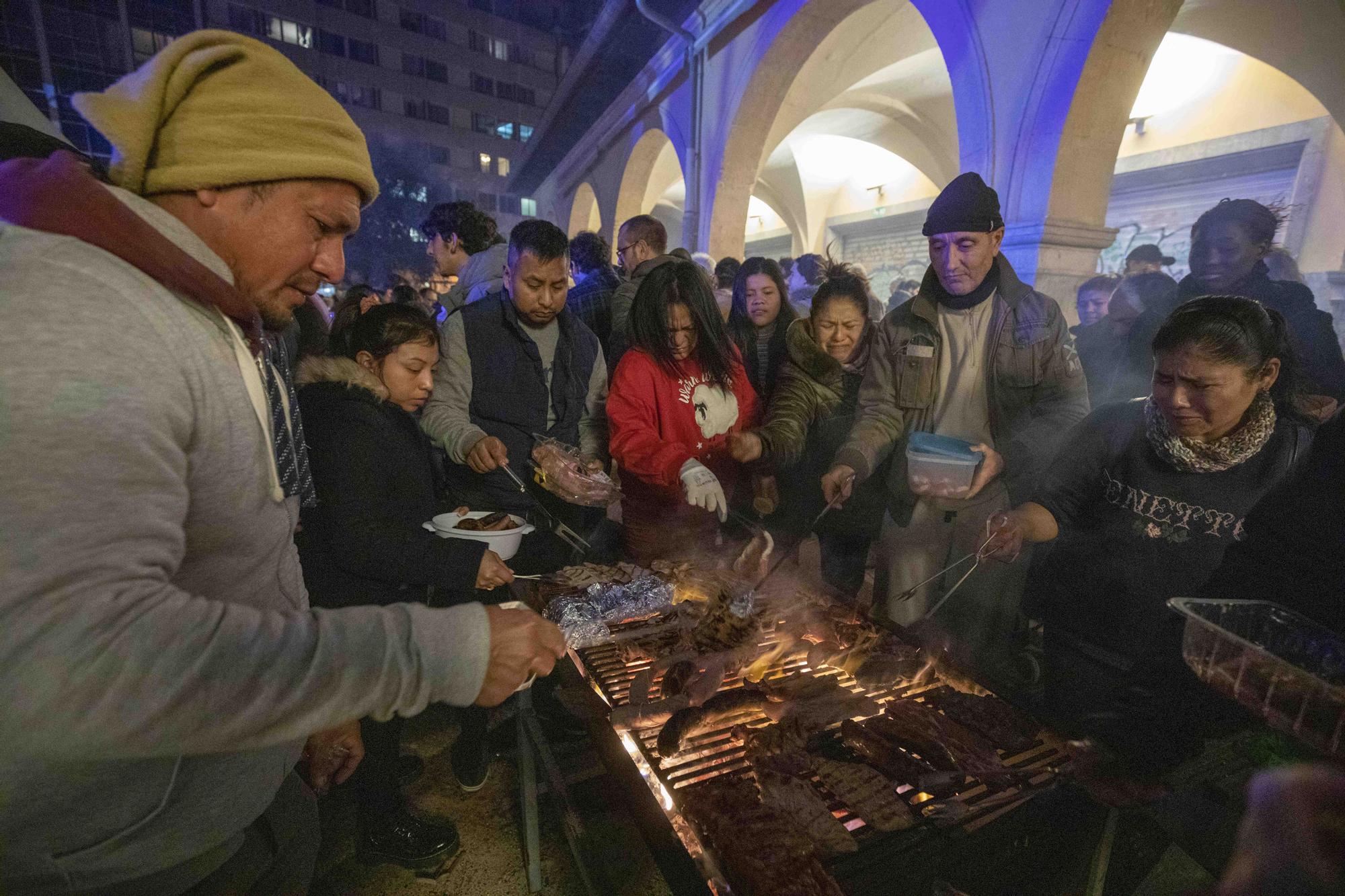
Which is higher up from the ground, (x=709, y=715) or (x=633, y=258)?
(x=633, y=258)

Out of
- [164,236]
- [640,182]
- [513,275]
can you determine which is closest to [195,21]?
[640,182]

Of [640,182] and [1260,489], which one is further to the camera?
[640,182]

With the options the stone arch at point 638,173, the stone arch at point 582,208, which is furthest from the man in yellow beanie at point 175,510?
the stone arch at point 582,208

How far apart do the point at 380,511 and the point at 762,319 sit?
2.89m

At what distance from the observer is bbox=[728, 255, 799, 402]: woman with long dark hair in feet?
13.7

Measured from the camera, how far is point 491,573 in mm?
2359

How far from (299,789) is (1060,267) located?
571cm

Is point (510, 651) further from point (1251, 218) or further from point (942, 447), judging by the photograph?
point (1251, 218)

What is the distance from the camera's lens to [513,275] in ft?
11.1

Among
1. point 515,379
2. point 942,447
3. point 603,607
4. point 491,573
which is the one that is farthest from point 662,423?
point 942,447

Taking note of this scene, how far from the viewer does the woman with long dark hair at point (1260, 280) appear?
340 centimetres

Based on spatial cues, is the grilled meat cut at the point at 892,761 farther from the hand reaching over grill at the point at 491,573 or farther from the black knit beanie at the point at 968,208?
the black knit beanie at the point at 968,208

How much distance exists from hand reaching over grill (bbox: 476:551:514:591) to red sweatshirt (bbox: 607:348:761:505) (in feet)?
3.03

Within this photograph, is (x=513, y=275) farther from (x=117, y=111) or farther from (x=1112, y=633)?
(x=1112, y=633)
